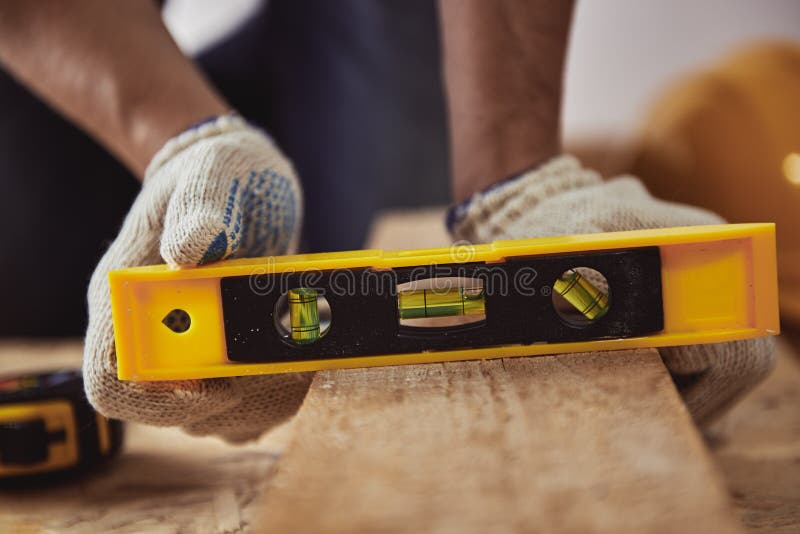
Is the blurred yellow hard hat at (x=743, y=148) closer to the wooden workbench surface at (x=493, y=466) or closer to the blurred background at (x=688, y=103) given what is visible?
the blurred background at (x=688, y=103)

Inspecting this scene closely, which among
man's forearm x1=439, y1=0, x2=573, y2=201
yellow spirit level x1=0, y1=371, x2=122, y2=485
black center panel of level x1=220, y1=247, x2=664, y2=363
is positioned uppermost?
man's forearm x1=439, y1=0, x2=573, y2=201

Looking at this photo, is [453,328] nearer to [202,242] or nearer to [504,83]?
[202,242]

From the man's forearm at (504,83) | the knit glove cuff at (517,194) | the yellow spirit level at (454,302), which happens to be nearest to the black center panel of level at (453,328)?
the yellow spirit level at (454,302)

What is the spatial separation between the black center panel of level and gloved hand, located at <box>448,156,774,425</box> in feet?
0.36

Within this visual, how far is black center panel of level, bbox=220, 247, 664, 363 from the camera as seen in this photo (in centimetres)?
68

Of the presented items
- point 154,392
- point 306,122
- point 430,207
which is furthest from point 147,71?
point 430,207

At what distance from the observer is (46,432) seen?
0.93m

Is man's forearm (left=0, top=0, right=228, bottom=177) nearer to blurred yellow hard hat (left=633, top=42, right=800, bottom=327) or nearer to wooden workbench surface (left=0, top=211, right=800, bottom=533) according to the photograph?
wooden workbench surface (left=0, top=211, right=800, bottom=533)

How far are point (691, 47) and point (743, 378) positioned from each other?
87.4 inches

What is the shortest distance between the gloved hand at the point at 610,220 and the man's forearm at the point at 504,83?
0.07 m

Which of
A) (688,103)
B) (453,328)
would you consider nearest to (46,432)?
(453,328)

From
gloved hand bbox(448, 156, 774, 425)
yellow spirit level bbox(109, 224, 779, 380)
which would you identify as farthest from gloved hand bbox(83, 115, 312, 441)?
gloved hand bbox(448, 156, 774, 425)

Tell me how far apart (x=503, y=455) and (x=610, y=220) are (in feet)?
1.17

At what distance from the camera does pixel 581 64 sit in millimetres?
2816
